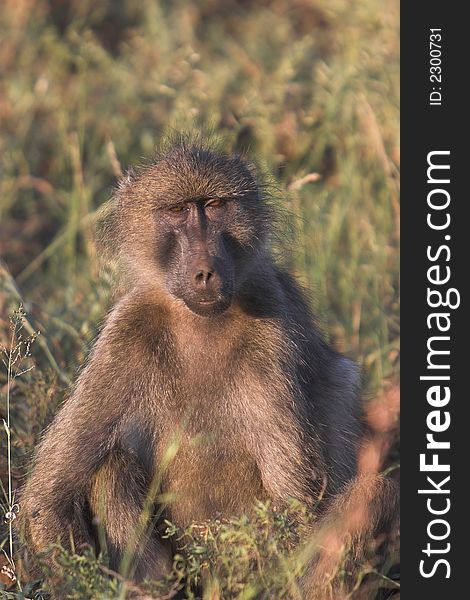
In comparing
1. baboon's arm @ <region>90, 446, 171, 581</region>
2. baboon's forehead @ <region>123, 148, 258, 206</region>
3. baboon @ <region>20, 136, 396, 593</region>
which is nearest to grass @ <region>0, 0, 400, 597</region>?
baboon's forehead @ <region>123, 148, 258, 206</region>

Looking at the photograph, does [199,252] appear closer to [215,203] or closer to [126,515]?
[215,203]

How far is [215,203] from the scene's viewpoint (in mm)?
4086

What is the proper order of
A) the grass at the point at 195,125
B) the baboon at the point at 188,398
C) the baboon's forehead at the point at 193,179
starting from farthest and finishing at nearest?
1. the grass at the point at 195,125
2. the baboon's forehead at the point at 193,179
3. the baboon at the point at 188,398

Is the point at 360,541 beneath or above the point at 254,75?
beneath

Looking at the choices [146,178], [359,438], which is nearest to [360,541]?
[359,438]

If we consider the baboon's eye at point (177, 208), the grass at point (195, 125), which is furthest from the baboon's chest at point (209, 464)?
the grass at point (195, 125)

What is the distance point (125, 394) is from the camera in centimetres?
399

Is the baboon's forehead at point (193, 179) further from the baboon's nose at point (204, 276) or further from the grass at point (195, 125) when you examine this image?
the grass at point (195, 125)

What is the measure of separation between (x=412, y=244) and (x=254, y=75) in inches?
142

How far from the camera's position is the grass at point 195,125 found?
5.50 meters

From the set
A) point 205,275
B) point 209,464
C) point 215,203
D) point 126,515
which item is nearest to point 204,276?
point 205,275

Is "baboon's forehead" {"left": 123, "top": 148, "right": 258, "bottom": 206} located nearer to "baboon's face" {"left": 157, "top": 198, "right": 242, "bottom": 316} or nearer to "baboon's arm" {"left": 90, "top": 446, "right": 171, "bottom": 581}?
"baboon's face" {"left": 157, "top": 198, "right": 242, "bottom": 316}

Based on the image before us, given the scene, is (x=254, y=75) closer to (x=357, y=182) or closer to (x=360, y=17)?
(x=360, y=17)

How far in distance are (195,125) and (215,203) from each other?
174 centimetres
